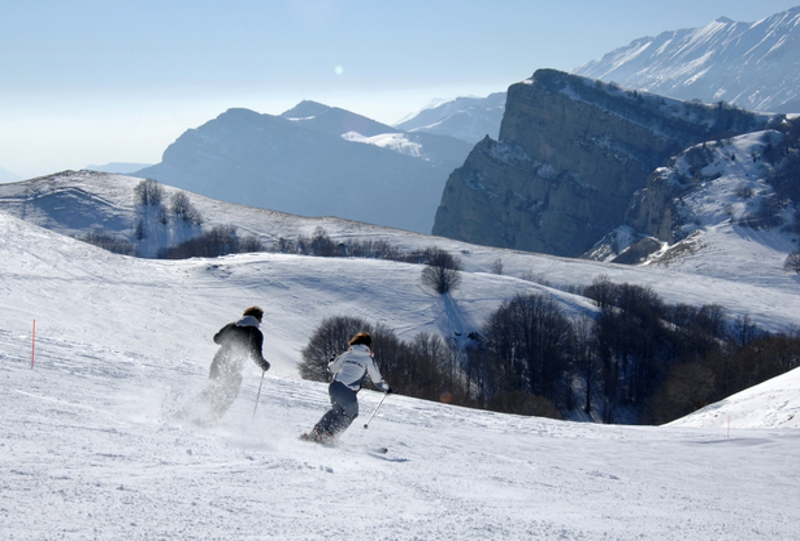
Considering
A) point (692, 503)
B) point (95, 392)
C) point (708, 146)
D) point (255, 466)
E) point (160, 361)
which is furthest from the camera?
point (708, 146)

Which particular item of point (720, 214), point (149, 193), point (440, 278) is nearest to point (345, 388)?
point (440, 278)

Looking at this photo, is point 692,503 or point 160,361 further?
point 160,361

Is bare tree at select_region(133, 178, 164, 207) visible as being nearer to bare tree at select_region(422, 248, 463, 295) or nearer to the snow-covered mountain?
bare tree at select_region(422, 248, 463, 295)

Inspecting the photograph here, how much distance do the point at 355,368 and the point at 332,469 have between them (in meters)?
2.56

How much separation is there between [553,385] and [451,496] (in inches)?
1993

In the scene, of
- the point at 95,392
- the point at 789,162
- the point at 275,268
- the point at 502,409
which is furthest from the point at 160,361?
the point at 789,162

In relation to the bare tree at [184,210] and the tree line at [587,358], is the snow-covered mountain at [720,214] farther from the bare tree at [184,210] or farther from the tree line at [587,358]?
the bare tree at [184,210]

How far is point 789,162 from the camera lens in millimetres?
157375

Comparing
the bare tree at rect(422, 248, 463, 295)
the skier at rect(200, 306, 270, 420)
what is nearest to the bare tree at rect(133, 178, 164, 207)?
the bare tree at rect(422, 248, 463, 295)

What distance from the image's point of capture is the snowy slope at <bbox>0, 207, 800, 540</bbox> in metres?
5.90

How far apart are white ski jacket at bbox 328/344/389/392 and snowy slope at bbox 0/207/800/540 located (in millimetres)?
1169

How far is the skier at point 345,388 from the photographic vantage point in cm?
1030

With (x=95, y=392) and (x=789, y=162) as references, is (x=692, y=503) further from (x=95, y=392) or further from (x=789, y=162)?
(x=789, y=162)

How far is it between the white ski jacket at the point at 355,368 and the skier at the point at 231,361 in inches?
50.8
